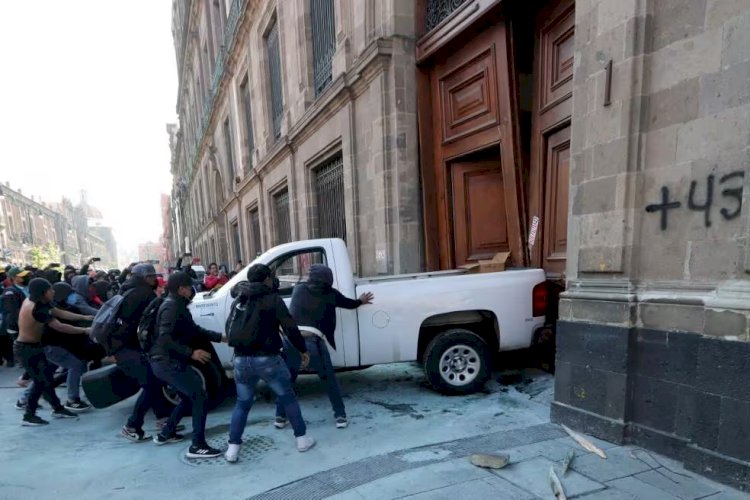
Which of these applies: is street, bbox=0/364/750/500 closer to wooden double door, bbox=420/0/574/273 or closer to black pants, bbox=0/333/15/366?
wooden double door, bbox=420/0/574/273

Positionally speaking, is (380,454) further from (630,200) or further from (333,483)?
(630,200)

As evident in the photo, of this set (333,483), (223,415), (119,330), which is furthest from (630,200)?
(119,330)

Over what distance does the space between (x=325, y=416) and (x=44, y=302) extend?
3.57 meters

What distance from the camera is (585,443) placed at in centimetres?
355

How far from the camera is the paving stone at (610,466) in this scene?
308 cm

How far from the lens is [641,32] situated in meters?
3.36

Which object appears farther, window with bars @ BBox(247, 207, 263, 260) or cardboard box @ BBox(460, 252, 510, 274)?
window with bars @ BBox(247, 207, 263, 260)

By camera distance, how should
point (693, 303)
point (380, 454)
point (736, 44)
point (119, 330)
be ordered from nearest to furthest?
point (736, 44) → point (693, 303) → point (380, 454) → point (119, 330)

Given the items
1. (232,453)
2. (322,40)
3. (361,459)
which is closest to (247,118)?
(322,40)

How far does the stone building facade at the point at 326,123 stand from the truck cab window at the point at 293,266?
2.57 m

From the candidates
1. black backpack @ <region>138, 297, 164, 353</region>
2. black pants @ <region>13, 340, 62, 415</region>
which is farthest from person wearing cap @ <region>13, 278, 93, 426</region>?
black backpack @ <region>138, 297, 164, 353</region>

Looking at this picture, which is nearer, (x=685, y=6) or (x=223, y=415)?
(x=685, y=6)

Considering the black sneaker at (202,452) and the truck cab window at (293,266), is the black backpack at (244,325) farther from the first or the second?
the truck cab window at (293,266)

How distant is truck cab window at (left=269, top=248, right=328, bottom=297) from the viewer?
16.8ft
